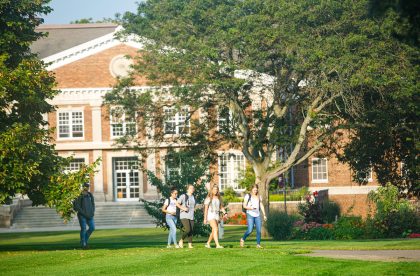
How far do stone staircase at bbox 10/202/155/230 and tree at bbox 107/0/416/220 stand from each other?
43.7 ft

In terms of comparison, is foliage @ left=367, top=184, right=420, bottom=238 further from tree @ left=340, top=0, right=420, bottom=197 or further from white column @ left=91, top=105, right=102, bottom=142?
white column @ left=91, top=105, right=102, bottom=142

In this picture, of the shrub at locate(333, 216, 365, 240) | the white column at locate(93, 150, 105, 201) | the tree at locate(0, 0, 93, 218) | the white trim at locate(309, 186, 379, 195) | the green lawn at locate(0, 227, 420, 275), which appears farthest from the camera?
the white column at locate(93, 150, 105, 201)

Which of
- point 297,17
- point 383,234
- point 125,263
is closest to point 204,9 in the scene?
point 297,17

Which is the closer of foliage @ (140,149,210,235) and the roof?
foliage @ (140,149,210,235)

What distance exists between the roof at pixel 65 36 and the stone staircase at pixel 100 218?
1409 cm

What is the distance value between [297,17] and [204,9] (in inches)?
180

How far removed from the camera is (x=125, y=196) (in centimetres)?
6284

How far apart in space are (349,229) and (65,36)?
1613 inches

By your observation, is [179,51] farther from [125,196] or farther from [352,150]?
[125,196]

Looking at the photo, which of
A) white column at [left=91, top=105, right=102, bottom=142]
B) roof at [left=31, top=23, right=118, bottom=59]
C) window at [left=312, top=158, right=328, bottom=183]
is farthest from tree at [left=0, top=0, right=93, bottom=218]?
roof at [left=31, top=23, right=118, bottom=59]

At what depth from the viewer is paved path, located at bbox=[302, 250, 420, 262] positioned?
20172mm

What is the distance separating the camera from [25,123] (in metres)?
26.8

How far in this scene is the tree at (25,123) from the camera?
24703mm

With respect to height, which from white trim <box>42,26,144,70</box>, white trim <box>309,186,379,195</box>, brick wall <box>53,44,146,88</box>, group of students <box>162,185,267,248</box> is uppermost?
white trim <box>42,26,144,70</box>
